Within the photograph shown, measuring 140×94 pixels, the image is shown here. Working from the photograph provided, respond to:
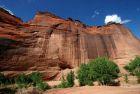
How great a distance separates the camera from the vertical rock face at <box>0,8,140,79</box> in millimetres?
58531

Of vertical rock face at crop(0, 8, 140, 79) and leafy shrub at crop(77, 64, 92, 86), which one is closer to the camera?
leafy shrub at crop(77, 64, 92, 86)

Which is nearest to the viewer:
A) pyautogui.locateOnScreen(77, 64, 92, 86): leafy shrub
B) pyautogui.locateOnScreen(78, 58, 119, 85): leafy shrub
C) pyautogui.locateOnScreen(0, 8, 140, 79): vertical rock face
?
pyautogui.locateOnScreen(78, 58, 119, 85): leafy shrub

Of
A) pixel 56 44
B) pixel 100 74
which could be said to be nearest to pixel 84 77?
pixel 100 74

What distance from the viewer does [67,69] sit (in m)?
61.6

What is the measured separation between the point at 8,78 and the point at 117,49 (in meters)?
35.8

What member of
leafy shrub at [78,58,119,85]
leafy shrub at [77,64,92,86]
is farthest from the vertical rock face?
leafy shrub at [78,58,119,85]

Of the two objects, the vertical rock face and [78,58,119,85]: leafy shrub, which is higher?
the vertical rock face

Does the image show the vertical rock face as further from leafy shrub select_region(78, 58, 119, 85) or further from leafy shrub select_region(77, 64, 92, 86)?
leafy shrub select_region(78, 58, 119, 85)

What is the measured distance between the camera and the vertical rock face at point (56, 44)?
5853 cm

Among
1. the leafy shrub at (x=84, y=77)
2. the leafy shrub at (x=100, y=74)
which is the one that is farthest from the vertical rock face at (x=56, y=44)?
the leafy shrub at (x=100, y=74)

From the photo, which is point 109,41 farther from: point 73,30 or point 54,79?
point 54,79

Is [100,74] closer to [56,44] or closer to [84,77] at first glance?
[84,77]

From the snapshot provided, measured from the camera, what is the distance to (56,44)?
216 ft

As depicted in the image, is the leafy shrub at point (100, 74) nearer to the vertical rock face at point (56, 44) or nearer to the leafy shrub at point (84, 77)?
the leafy shrub at point (84, 77)
